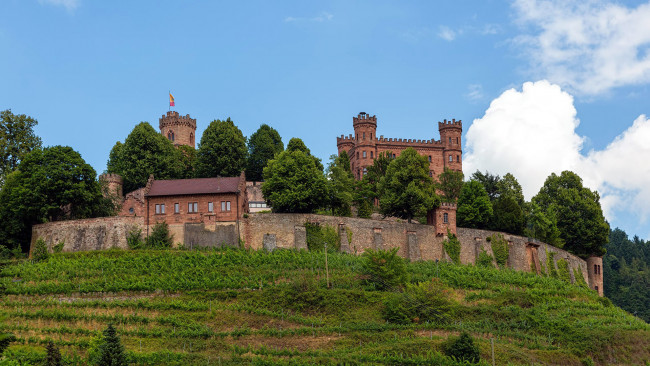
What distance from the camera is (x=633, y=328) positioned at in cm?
5553

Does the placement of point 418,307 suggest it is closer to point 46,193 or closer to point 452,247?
point 452,247

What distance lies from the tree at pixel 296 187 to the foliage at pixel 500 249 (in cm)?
1612

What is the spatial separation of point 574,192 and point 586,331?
1321 inches

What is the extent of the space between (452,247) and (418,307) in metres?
19.8

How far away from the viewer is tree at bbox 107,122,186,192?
76250 mm

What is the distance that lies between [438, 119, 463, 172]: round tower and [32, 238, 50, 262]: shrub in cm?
5435

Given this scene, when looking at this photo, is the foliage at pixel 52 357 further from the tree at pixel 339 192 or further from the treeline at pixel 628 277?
the treeline at pixel 628 277

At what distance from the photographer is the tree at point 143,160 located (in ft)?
250

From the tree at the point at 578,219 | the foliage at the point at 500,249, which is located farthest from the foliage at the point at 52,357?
the tree at the point at 578,219

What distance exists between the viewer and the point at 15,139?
75.8 meters

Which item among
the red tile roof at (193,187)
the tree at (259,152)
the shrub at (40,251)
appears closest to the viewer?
the shrub at (40,251)

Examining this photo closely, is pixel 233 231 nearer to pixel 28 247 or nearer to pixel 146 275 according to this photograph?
pixel 146 275

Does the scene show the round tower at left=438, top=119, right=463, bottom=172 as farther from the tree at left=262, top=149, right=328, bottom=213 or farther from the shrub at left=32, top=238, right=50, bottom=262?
the shrub at left=32, top=238, right=50, bottom=262

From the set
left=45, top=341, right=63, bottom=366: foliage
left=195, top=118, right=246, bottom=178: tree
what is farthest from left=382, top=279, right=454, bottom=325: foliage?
left=195, top=118, right=246, bottom=178: tree
